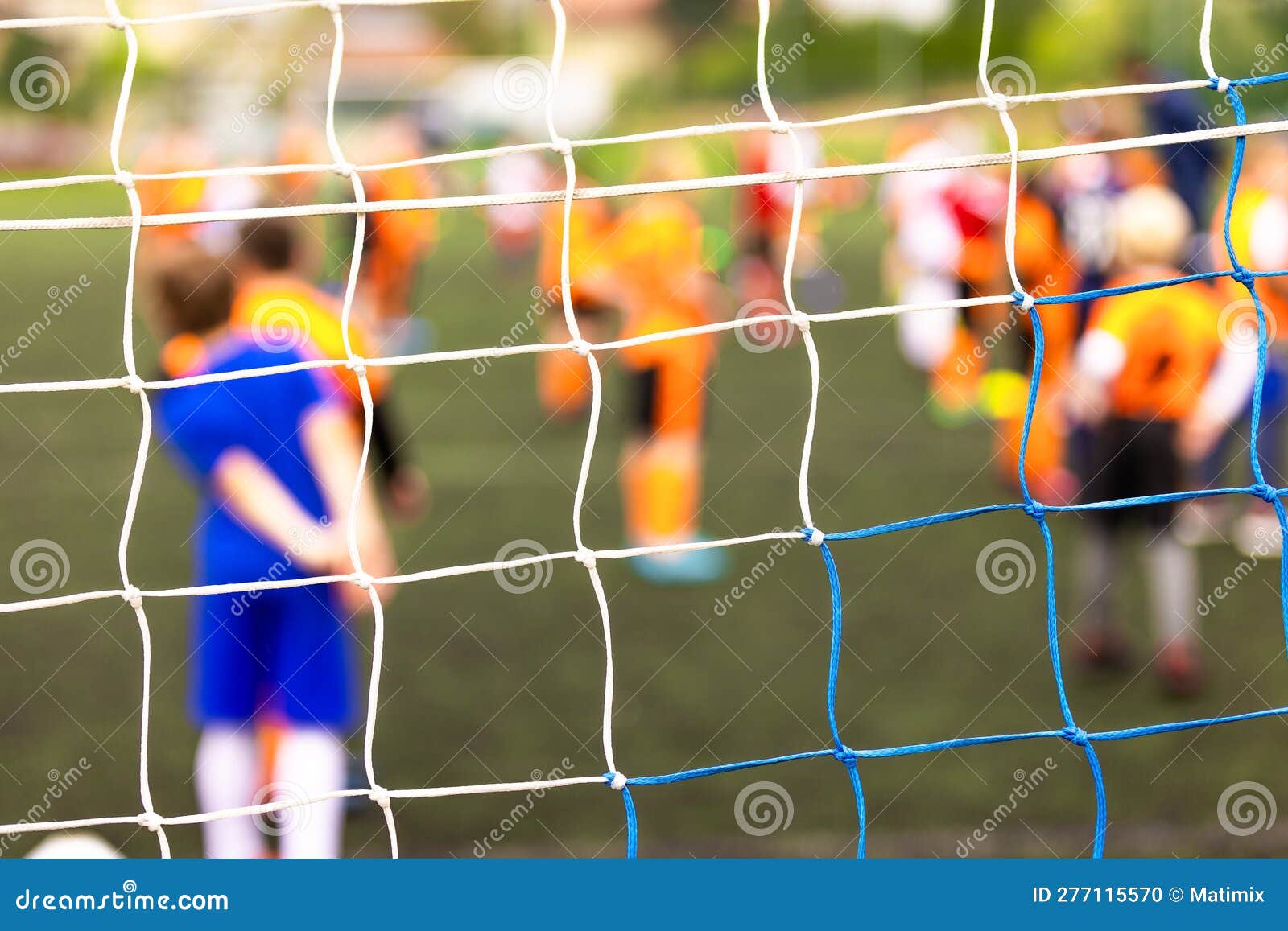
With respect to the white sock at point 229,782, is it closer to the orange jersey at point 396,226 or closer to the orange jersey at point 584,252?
the orange jersey at point 584,252

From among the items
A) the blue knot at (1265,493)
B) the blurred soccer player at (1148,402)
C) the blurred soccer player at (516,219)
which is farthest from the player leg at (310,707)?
the blurred soccer player at (516,219)

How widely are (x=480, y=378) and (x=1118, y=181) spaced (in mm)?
4409

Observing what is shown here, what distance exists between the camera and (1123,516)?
154 inches

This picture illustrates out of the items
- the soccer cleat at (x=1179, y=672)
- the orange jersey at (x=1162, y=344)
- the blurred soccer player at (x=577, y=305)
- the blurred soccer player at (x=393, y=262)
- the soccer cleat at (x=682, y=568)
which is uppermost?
the blurred soccer player at (x=393, y=262)

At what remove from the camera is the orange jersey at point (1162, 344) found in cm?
368

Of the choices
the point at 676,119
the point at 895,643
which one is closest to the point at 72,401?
the point at 895,643

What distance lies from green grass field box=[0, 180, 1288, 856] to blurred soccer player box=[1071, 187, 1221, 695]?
0.18m

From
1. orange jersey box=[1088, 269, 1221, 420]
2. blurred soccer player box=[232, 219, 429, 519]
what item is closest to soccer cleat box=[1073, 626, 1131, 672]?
orange jersey box=[1088, 269, 1221, 420]

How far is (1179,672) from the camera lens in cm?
384

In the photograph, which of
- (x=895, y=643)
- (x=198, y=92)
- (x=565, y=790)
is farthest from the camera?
(x=198, y=92)

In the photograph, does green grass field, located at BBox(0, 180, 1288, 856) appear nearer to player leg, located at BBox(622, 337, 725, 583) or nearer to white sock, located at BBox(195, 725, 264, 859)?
player leg, located at BBox(622, 337, 725, 583)

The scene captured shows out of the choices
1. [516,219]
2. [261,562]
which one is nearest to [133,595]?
[261,562]

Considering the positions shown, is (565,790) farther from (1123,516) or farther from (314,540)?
(1123,516)

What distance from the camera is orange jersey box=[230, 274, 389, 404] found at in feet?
8.76
